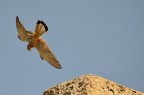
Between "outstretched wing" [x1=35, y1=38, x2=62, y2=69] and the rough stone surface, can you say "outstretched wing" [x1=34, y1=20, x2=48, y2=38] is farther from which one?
the rough stone surface

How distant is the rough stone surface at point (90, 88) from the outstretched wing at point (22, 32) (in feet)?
10.1

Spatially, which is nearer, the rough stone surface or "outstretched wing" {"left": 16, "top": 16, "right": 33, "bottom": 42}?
the rough stone surface

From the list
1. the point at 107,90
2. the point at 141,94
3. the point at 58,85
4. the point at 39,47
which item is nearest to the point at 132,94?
the point at 141,94

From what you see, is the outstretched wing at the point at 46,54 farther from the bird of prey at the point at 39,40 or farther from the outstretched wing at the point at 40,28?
the outstretched wing at the point at 40,28

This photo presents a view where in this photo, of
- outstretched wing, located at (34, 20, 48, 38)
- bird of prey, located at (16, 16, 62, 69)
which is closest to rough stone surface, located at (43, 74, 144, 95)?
bird of prey, located at (16, 16, 62, 69)

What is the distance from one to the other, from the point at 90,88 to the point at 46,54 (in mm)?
2854

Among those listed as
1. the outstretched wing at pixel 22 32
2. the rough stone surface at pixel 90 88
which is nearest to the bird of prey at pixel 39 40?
the outstretched wing at pixel 22 32

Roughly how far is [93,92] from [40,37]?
11.3 feet

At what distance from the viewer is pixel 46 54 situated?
680 cm

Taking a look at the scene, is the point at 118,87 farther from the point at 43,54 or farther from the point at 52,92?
the point at 43,54

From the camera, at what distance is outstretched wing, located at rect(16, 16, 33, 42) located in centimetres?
730

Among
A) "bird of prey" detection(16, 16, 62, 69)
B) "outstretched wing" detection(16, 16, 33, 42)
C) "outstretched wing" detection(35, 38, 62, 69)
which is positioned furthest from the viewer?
"outstretched wing" detection(16, 16, 33, 42)

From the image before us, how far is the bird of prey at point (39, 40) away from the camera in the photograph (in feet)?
22.1

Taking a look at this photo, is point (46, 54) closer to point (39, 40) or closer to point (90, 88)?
point (39, 40)
